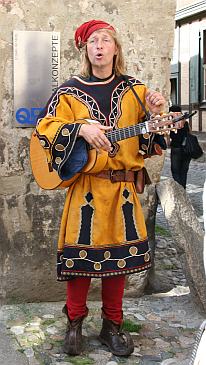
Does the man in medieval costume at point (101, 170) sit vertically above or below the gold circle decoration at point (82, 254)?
above

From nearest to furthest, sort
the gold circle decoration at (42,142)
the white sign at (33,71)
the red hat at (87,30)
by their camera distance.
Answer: the gold circle decoration at (42,142) → the red hat at (87,30) → the white sign at (33,71)

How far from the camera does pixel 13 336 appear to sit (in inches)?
130

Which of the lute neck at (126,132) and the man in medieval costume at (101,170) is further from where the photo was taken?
the man in medieval costume at (101,170)

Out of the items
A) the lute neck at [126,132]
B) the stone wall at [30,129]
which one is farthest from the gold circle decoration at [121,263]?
the stone wall at [30,129]

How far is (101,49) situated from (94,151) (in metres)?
0.50

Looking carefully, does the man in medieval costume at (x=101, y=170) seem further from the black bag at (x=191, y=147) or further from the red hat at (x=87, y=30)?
the black bag at (x=191, y=147)

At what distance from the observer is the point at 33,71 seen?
3.63m

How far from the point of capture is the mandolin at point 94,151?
2.69 m

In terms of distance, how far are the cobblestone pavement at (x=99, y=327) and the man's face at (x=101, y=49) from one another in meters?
1.48

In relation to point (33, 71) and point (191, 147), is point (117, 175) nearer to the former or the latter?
point (33, 71)

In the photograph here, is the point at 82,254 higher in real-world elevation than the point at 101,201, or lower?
→ lower

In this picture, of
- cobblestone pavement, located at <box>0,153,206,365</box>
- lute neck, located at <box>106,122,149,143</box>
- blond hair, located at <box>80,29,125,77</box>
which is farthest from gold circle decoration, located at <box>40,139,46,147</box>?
cobblestone pavement, located at <box>0,153,206,365</box>

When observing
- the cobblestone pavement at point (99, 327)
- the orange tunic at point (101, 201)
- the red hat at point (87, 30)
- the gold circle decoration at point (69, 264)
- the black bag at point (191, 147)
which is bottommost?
the cobblestone pavement at point (99, 327)

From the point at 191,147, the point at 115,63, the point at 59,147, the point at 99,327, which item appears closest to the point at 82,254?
the point at 59,147
